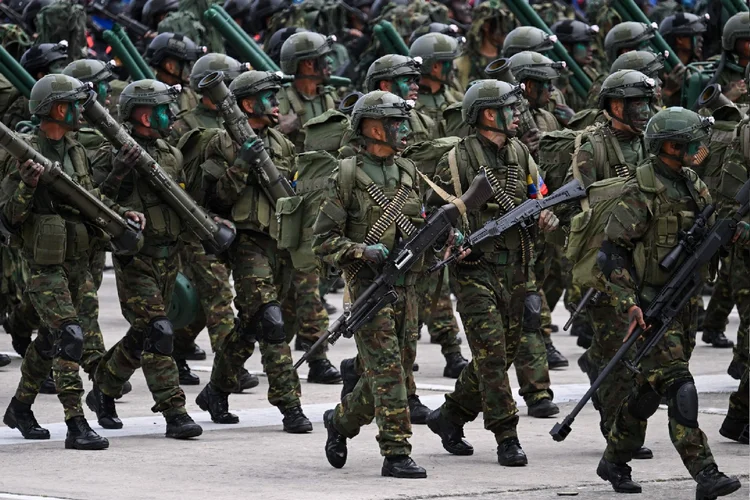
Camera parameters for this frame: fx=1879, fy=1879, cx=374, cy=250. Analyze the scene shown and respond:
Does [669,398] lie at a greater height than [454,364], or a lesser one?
greater

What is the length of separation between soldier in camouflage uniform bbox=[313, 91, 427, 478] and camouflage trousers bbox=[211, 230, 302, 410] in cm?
125

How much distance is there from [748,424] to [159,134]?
4128mm

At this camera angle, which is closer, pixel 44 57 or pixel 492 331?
pixel 492 331

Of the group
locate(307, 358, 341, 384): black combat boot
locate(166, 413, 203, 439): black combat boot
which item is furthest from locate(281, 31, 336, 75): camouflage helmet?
locate(166, 413, 203, 439): black combat boot

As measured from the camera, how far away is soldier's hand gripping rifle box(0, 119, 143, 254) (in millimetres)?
10977

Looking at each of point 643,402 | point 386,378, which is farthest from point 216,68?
point 643,402

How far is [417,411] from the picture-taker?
40.5 ft

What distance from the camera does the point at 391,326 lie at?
408 inches

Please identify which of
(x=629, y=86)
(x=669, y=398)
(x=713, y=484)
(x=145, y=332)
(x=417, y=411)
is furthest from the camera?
(x=417, y=411)

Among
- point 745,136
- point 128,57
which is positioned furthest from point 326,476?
point 128,57

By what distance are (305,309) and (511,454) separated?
11.8 ft

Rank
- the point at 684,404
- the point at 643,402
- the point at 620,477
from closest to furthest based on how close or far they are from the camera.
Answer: the point at 684,404
the point at 643,402
the point at 620,477

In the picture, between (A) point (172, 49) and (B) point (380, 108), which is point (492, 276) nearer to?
(B) point (380, 108)

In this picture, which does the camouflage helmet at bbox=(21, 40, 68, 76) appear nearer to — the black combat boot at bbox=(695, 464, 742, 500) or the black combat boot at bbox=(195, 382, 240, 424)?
the black combat boot at bbox=(195, 382, 240, 424)
